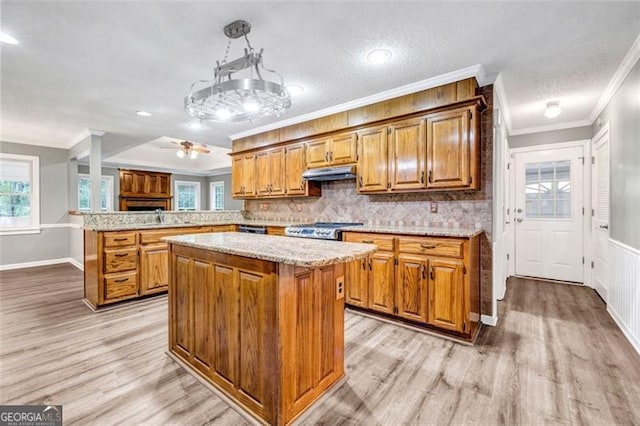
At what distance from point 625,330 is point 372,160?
9.29 ft

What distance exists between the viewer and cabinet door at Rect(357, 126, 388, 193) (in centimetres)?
340

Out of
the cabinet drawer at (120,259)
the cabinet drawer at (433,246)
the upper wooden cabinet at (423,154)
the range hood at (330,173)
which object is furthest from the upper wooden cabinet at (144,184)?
the cabinet drawer at (433,246)

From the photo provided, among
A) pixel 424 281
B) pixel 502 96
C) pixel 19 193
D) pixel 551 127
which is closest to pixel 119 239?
pixel 424 281

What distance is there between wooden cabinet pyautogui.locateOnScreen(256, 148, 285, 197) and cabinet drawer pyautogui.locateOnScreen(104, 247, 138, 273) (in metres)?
1.93

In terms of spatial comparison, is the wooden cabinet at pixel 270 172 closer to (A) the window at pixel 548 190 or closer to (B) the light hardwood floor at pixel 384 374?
(B) the light hardwood floor at pixel 384 374

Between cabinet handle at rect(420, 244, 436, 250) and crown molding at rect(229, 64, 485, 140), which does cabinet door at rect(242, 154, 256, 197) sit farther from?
cabinet handle at rect(420, 244, 436, 250)

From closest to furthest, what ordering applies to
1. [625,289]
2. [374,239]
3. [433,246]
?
[433,246]
[625,289]
[374,239]

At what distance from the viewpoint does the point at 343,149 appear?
3.78m

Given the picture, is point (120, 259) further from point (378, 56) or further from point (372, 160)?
point (378, 56)

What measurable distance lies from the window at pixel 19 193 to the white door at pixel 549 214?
28.7 feet

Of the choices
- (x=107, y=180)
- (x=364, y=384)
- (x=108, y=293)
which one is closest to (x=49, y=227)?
(x=107, y=180)

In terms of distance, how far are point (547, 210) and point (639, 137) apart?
2405 millimetres

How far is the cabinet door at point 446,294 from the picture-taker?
8.32 ft

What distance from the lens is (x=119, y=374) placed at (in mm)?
2082
